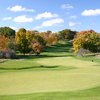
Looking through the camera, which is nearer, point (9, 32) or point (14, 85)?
point (14, 85)

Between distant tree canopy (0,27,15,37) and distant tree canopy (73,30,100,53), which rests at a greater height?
distant tree canopy (0,27,15,37)

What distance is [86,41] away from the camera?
127 meters

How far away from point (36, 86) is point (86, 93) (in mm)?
6900

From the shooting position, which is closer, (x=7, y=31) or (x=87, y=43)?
(x=87, y=43)

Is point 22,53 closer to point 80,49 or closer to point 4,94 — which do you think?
point 80,49

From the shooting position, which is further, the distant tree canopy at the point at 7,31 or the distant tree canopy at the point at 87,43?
the distant tree canopy at the point at 7,31

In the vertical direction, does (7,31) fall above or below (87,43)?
above

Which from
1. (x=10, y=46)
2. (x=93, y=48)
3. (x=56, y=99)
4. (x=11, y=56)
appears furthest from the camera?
(x=93, y=48)

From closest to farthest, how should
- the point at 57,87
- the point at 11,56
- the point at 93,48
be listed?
the point at 57,87 → the point at 11,56 → the point at 93,48

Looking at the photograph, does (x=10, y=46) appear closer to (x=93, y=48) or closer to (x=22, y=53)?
(x=22, y=53)

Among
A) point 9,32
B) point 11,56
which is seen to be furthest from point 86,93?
point 9,32

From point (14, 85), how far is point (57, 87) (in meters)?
4.77

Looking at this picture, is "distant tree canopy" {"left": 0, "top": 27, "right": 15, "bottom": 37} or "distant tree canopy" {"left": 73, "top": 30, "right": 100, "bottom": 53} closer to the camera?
"distant tree canopy" {"left": 73, "top": 30, "right": 100, "bottom": 53}

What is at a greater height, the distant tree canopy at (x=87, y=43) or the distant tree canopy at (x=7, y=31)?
the distant tree canopy at (x=7, y=31)
